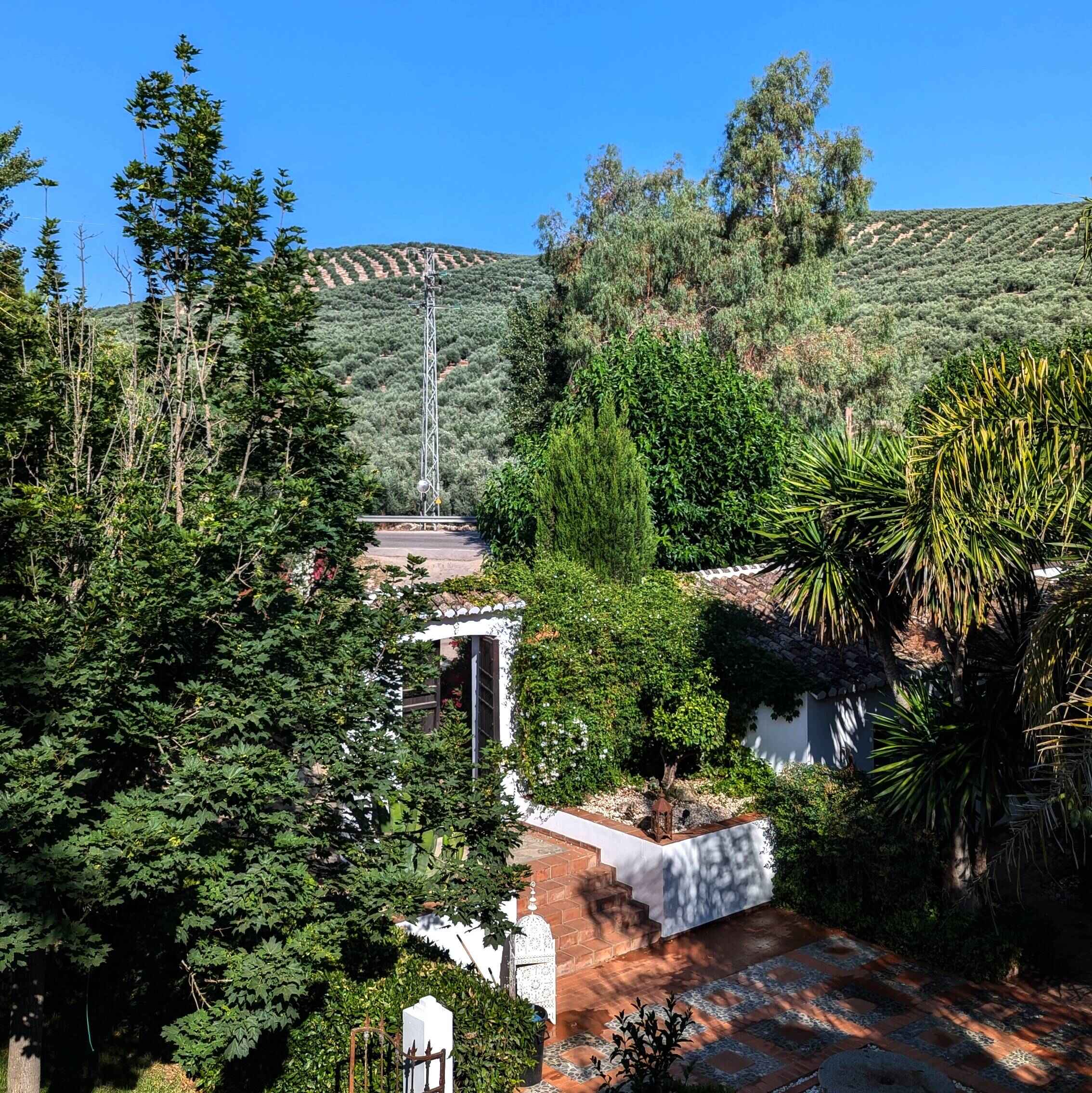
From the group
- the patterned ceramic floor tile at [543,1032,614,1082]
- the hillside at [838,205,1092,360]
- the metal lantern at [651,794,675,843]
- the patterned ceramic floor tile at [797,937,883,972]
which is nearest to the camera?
the patterned ceramic floor tile at [543,1032,614,1082]

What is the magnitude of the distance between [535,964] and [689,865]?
3.13 m

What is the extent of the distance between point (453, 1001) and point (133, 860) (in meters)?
3.26

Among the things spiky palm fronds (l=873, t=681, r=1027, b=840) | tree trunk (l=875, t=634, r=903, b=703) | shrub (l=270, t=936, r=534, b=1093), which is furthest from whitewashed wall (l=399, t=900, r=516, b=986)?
tree trunk (l=875, t=634, r=903, b=703)

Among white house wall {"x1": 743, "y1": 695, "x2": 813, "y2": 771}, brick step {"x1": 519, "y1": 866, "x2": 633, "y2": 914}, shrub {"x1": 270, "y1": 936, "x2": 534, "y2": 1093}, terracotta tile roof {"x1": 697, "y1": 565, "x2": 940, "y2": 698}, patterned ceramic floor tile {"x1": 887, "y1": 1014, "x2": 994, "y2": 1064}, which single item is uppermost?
terracotta tile roof {"x1": 697, "y1": 565, "x2": 940, "y2": 698}

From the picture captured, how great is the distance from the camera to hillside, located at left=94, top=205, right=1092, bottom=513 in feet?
134

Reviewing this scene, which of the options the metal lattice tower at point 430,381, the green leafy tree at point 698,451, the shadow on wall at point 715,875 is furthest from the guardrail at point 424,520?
the shadow on wall at point 715,875

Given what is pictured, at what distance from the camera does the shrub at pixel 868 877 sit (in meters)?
10.9

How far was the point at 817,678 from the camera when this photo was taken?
13961 mm

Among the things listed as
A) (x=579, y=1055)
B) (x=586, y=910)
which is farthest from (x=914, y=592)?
(x=579, y=1055)

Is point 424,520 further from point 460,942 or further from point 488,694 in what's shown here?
point 460,942

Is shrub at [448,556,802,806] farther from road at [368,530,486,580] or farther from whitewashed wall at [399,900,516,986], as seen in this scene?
road at [368,530,486,580]

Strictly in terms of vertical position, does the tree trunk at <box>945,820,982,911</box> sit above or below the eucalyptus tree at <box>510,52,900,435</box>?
below

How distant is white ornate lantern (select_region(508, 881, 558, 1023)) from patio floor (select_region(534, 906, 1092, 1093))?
433mm

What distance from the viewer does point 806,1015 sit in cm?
993
